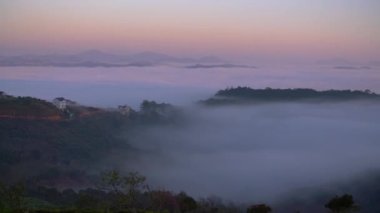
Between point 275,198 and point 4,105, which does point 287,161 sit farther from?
point 4,105

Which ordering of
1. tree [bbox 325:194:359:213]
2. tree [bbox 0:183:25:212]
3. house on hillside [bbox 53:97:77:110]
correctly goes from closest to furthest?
tree [bbox 0:183:25:212], tree [bbox 325:194:359:213], house on hillside [bbox 53:97:77:110]

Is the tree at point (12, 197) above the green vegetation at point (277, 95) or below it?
below

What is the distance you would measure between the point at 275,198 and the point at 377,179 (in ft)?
51.1

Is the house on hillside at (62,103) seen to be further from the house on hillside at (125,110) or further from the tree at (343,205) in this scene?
the tree at (343,205)

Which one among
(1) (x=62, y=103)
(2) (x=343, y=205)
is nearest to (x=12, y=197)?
(2) (x=343, y=205)

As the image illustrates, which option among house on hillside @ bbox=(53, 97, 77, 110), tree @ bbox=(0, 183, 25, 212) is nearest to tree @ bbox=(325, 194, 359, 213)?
tree @ bbox=(0, 183, 25, 212)

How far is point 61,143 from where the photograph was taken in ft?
322

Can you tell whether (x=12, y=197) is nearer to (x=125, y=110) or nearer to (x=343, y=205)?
(x=343, y=205)

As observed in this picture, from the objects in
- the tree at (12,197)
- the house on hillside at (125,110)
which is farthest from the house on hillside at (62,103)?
the tree at (12,197)

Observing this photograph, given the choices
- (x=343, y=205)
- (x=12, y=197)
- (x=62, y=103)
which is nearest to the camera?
(x=12, y=197)

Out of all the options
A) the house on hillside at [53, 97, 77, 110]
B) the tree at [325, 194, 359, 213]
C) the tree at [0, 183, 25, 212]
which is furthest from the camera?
the house on hillside at [53, 97, 77, 110]

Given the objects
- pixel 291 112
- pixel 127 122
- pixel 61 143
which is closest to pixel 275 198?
pixel 61 143

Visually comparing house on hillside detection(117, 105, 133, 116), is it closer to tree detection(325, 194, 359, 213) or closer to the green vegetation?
the green vegetation

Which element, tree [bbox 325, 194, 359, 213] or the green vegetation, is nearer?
tree [bbox 325, 194, 359, 213]
